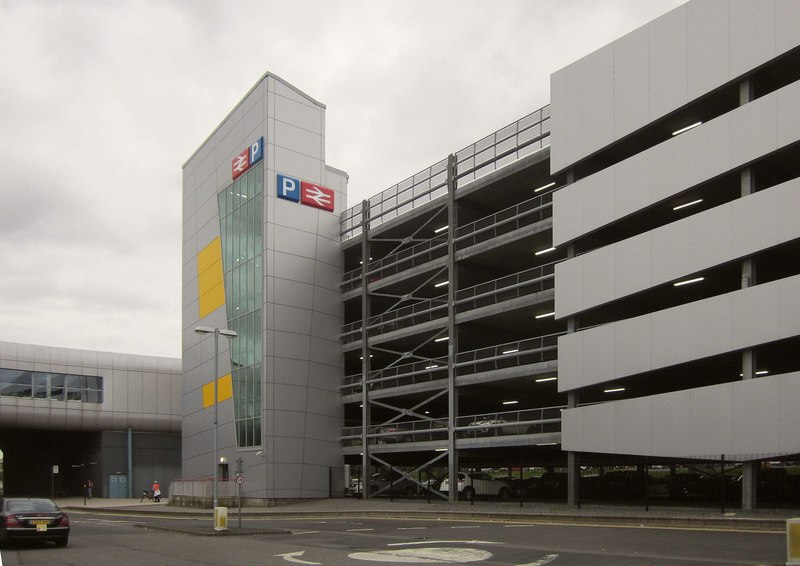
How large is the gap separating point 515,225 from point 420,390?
10.8m

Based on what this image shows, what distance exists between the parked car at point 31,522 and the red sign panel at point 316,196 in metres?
31.6

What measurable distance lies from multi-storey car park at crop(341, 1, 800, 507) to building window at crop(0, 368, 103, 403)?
24857 mm

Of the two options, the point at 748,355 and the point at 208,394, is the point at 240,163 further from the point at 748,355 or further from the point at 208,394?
the point at 748,355

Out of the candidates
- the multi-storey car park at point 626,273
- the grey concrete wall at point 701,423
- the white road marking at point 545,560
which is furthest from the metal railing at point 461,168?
the white road marking at point 545,560

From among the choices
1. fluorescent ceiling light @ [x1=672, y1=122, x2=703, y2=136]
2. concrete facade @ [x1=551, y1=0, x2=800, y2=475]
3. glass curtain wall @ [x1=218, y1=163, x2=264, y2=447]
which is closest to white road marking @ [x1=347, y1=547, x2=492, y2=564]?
concrete facade @ [x1=551, y1=0, x2=800, y2=475]

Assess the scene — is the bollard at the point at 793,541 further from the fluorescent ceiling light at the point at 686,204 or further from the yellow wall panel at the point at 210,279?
the yellow wall panel at the point at 210,279

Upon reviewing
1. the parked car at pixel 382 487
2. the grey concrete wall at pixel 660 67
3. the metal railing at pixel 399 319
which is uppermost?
the grey concrete wall at pixel 660 67

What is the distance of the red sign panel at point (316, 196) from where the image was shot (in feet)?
165

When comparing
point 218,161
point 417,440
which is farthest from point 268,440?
point 218,161

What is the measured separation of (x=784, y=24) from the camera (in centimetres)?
2933

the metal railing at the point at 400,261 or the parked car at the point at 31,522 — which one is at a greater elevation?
the metal railing at the point at 400,261

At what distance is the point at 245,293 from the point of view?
167ft

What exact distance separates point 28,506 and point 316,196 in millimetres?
32637

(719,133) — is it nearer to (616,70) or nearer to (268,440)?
(616,70)
